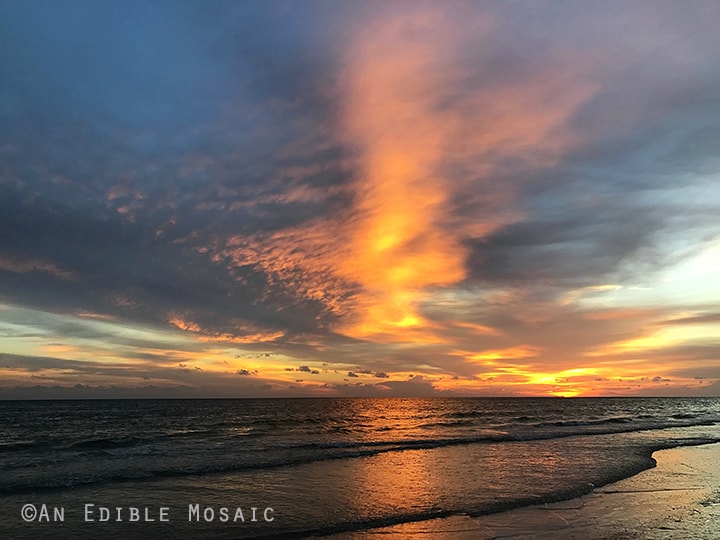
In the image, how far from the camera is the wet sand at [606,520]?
12.7 meters

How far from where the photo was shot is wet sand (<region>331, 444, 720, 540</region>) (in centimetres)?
1267

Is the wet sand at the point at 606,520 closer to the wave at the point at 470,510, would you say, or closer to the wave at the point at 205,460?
the wave at the point at 470,510

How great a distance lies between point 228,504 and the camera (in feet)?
54.3

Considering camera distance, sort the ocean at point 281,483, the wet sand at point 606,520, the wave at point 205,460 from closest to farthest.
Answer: the wet sand at point 606,520 → the ocean at point 281,483 → the wave at point 205,460

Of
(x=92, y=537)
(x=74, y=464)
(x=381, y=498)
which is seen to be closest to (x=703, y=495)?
(x=381, y=498)

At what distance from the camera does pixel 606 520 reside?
1406cm

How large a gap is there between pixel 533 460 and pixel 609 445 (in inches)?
442

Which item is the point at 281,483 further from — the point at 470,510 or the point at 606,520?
the point at 606,520
